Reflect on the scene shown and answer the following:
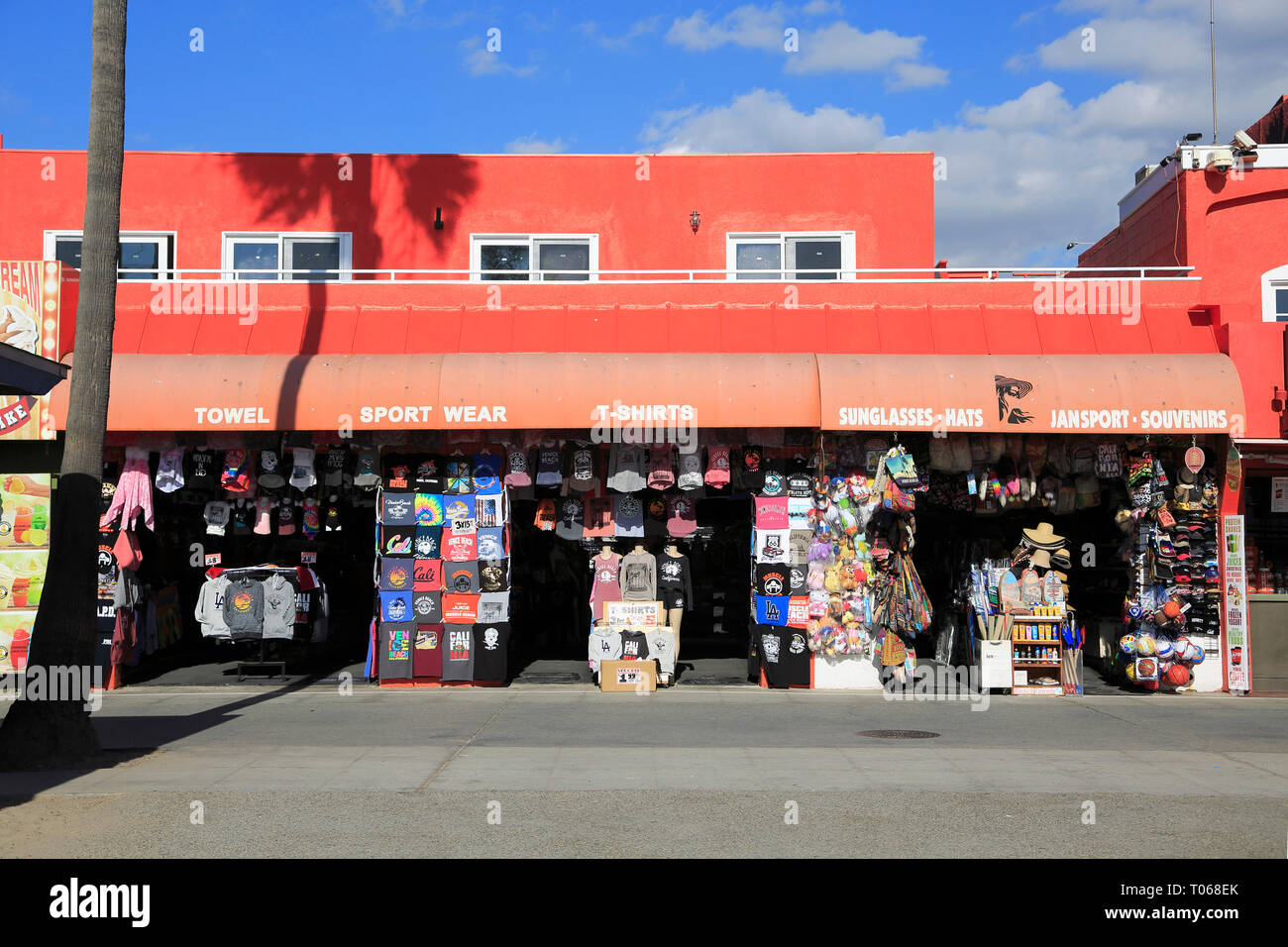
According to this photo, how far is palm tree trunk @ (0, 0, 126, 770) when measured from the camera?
10.1 m

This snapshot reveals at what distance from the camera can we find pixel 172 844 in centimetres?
760

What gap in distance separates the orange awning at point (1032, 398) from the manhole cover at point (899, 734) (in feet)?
12.6

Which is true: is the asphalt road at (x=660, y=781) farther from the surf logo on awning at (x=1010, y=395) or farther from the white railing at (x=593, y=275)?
the white railing at (x=593, y=275)

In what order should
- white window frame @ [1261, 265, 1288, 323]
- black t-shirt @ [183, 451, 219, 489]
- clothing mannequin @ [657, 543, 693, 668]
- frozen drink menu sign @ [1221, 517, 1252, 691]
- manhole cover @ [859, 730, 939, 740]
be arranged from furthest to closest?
white window frame @ [1261, 265, 1288, 323], clothing mannequin @ [657, 543, 693, 668], black t-shirt @ [183, 451, 219, 489], frozen drink menu sign @ [1221, 517, 1252, 691], manhole cover @ [859, 730, 939, 740]

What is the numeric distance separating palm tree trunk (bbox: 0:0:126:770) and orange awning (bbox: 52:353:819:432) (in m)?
3.75

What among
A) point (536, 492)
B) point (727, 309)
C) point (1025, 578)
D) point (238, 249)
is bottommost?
point (1025, 578)

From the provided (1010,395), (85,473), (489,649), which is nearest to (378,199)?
(489,649)

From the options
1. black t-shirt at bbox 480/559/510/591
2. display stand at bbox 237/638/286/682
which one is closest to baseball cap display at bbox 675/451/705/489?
black t-shirt at bbox 480/559/510/591

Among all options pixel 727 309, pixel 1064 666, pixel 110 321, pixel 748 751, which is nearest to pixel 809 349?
pixel 727 309

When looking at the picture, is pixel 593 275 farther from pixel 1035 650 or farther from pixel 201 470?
pixel 1035 650

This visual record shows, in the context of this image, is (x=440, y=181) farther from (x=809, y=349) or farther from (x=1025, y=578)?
(x=1025, y=578)

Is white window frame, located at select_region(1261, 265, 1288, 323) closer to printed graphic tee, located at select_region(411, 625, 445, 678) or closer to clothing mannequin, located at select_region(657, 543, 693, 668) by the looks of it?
clothing mannequin, located at select_region(657, 543, 693, 668)

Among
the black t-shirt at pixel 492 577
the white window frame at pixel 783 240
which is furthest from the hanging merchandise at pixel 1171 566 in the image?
the black t-shirt at pixel 492 577
